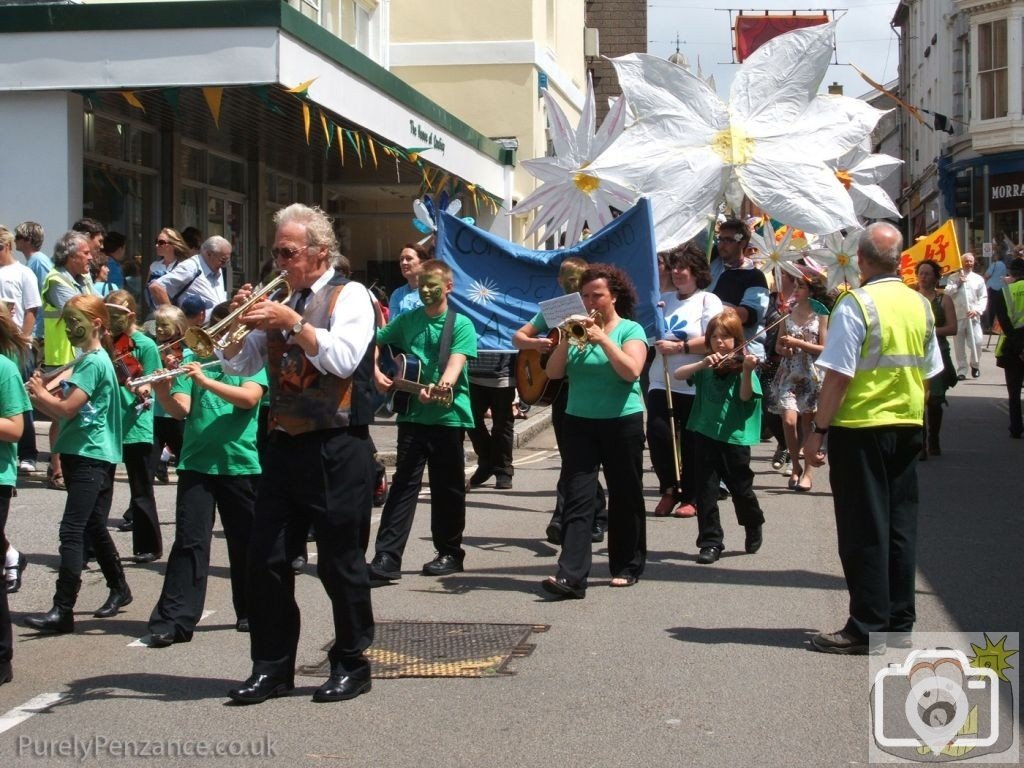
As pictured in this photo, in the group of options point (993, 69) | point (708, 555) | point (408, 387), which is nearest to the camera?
point (408, 387)

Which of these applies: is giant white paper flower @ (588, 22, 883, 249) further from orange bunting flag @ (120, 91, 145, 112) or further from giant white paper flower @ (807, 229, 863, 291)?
orange bunting flag @ (120, 91, 145, 112)

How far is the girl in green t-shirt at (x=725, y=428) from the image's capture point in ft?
29.4

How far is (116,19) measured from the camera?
1351cm

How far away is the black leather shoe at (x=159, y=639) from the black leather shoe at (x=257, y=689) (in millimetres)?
1073

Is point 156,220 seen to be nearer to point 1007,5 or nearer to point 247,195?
point 247,195

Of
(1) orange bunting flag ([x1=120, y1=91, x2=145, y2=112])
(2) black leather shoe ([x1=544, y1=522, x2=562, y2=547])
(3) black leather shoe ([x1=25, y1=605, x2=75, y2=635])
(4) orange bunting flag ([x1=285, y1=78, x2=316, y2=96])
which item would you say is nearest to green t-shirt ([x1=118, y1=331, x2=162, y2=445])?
(3) black leather shoe ([x1=25, y1=605, x2=75, y2=635])

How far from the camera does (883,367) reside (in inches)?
255

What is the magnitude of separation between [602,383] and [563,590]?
1130 millimetres

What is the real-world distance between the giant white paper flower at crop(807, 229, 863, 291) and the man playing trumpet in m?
6.22

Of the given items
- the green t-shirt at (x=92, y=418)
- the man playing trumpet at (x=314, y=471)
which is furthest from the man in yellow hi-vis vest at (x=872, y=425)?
the green t-shirt at (x=92, y=418)

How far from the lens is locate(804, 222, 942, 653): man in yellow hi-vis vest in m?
6.45

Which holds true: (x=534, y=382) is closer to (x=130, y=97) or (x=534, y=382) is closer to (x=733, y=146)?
(x=733, y=146)

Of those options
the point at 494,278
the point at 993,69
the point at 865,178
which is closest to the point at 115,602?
the point at 494,278

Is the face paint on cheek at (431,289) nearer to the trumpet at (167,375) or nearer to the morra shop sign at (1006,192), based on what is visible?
the trumpet at (167,375)
